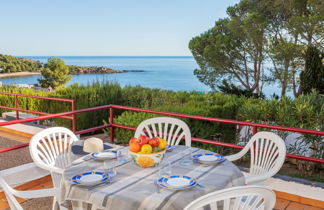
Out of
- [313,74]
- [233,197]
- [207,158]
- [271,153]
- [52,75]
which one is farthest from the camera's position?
[52,75]

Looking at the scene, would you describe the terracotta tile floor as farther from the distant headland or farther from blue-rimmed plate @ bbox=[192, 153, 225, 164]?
the distant headland

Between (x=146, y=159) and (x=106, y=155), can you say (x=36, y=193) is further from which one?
(x=146, y=159)

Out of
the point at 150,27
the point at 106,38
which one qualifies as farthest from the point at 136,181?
the point at 106,38

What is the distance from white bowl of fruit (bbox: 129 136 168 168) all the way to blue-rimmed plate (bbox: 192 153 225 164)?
12.1 inches

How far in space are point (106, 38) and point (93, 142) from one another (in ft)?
242

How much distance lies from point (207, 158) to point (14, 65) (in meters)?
78.2

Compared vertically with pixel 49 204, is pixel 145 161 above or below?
above

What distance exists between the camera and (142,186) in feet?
5.95

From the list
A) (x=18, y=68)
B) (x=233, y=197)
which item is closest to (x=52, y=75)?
(x=18, y=68)

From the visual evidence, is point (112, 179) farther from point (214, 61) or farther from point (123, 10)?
point (123, 10)

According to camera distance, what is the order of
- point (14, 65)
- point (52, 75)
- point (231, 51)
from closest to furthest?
point (231, 51), point (52, 75), point (14, 65)

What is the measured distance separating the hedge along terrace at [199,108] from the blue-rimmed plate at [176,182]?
3071 millimetres

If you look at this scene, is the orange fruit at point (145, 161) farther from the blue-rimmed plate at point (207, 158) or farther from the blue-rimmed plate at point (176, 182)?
the blue-rimmed plate at point (207, 158)

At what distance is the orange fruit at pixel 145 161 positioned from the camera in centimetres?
210
